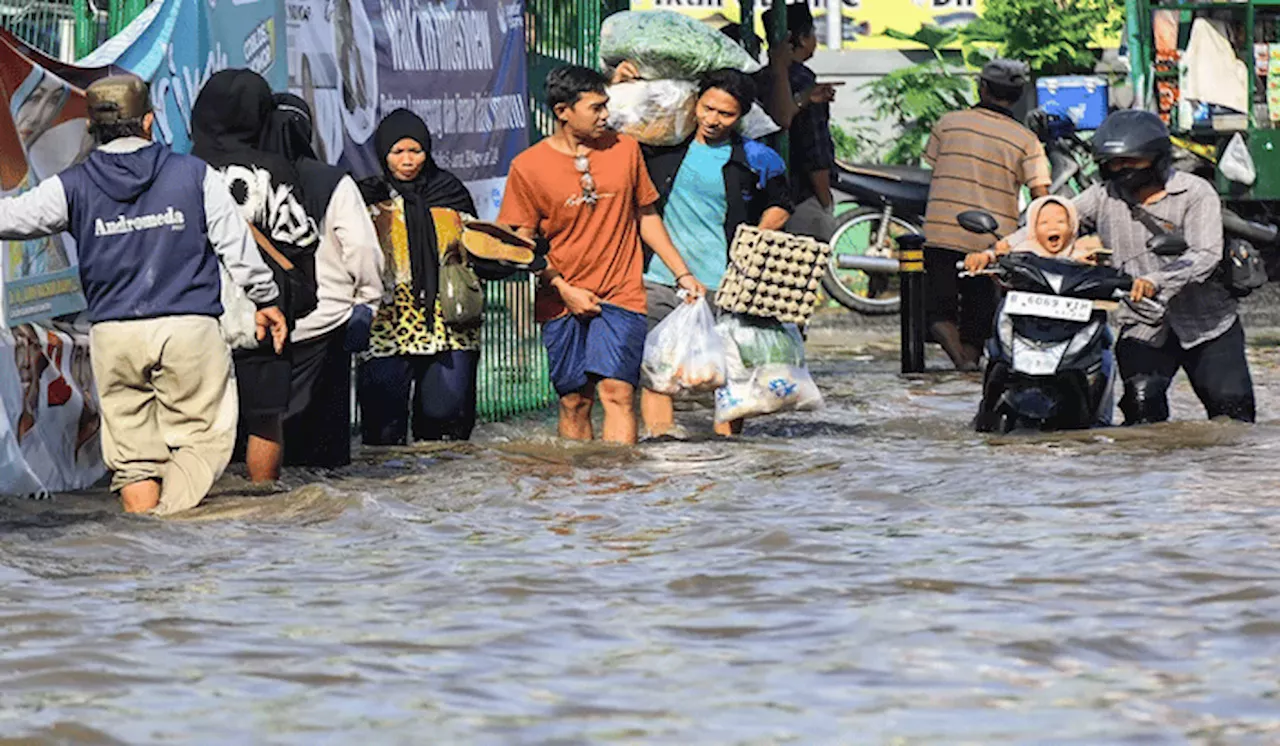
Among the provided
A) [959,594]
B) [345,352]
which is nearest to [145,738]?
[959,594]

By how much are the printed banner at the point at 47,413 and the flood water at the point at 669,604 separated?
133mm

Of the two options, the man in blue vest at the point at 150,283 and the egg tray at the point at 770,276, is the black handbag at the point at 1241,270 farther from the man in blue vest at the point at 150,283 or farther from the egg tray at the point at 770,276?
the man in blue vest at the point at 150,283

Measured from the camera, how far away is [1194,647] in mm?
6402

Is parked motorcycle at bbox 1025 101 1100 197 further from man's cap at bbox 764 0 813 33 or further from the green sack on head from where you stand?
the green sack on head

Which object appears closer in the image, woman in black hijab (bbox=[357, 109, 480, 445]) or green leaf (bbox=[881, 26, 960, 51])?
woman in black hijab (bbox=[357, 109, 480, 445])

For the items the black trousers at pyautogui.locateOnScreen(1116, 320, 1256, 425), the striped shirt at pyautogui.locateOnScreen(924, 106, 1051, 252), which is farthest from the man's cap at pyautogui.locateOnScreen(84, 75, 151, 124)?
the striped shirt at pyautogui.locateOnScreen(924, 106, 1051, 252)

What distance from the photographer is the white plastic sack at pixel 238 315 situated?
29.7ft

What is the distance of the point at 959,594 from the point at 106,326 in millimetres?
3083

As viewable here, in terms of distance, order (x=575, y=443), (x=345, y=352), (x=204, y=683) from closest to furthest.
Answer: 1. (x=204, y=683)
2. (x=345, y=352)
3. (x=575, y=443)

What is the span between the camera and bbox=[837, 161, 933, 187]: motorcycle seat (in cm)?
1895

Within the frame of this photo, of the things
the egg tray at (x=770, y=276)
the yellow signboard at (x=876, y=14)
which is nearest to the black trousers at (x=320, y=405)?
the egg tray at (x=770, y=276)

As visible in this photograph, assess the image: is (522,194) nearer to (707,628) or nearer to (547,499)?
(547,499)

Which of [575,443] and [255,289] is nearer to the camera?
[255,289]

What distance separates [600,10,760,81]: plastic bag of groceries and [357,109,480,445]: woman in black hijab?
1438mm
